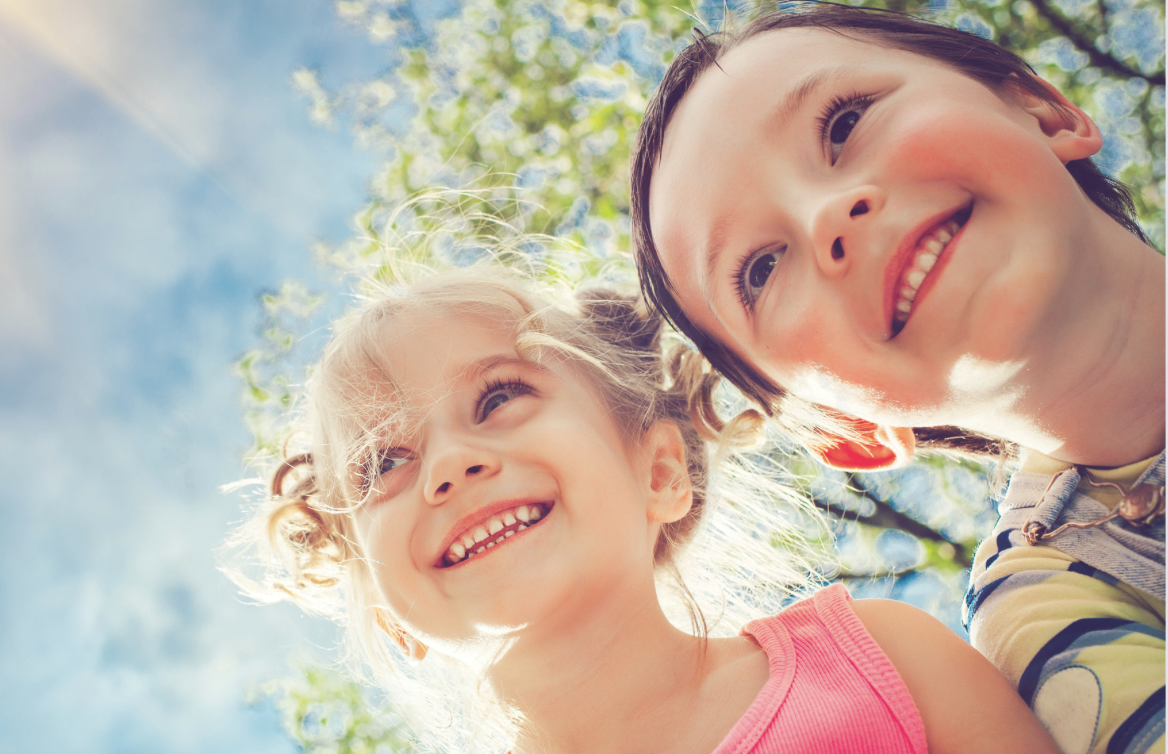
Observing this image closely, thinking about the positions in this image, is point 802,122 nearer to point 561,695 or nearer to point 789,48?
point 789,48

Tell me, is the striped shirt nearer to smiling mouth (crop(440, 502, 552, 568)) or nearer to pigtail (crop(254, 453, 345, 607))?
smiling mouth (crop(440, 502, 552, 568))

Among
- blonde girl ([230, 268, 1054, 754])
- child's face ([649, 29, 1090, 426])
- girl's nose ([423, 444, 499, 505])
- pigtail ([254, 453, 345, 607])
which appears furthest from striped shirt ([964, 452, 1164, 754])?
pigtail ([254, 453, 345, 607])

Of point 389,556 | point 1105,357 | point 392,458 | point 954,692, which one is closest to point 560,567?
point 389,556

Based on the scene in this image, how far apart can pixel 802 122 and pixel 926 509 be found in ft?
16.2

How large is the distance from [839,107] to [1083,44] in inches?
181

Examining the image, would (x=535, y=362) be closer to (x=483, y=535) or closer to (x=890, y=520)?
(x=483, y=535)

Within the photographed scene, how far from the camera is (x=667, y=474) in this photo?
262 centimetres

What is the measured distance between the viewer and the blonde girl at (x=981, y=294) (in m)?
1.56

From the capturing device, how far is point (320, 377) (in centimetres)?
269

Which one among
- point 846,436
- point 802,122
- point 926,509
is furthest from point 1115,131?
point 802,122

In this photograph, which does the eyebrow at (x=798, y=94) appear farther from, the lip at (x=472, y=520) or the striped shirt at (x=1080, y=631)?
the striped shirt at (x=1080, y=631)

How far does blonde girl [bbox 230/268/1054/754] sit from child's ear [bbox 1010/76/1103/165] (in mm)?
1272

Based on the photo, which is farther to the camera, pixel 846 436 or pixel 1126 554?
pixel 846 436

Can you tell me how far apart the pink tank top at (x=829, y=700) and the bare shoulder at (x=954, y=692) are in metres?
0.05
